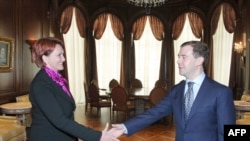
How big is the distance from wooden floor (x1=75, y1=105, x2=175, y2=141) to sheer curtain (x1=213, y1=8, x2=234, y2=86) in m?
2.79

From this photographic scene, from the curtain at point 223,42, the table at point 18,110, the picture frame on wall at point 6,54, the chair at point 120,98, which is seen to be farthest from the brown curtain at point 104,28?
the table at point 18,110

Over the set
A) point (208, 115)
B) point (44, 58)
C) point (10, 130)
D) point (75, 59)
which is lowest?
point (10, 130)

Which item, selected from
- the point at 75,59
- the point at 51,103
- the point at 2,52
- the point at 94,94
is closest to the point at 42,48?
the point at 51,103

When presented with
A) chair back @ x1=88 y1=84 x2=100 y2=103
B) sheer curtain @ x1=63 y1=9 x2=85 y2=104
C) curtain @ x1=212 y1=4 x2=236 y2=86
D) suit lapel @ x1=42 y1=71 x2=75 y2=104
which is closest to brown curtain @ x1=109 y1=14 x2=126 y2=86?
sheer curtain @ x1=63 y1=9 x2=85 y2=104

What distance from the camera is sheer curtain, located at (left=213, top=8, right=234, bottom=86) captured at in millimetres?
8344

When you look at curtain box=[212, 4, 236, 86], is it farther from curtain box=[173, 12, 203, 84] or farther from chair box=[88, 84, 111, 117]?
chair box=[88, 84, 111, 117]

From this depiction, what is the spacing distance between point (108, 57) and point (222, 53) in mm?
3859

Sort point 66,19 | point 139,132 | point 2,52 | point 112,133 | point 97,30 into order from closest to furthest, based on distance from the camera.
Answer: point 112,133, point 2,52, point 139,132, point 66,19, point 97,30

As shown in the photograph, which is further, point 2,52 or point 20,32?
point 20,32

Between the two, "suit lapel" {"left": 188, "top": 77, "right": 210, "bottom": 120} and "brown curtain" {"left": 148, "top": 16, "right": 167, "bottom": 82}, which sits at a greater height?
"brown curtain" {"left": 148, "top": 16, "right": 167, "bottom": 82}

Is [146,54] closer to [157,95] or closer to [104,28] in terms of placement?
[104,28]

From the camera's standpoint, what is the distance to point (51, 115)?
1971mm

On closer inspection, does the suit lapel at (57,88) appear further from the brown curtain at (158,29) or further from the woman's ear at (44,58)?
the brown curtain at (158,29)

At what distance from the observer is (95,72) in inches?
380
